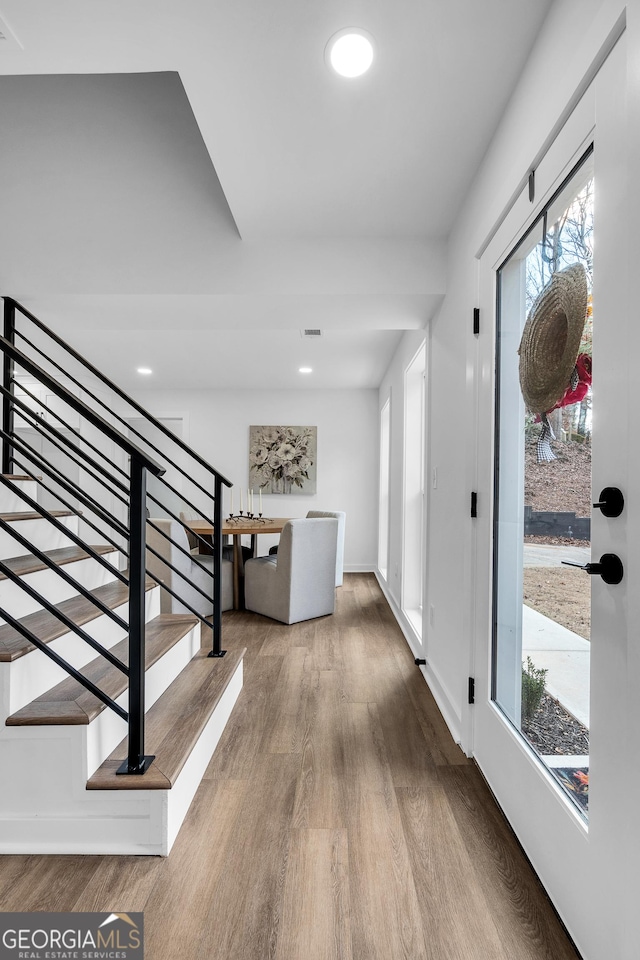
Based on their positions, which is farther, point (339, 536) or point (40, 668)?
point (339, 536)

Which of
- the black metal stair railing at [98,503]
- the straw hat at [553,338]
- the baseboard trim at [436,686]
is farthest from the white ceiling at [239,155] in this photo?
the baseboard trim at [436,686]

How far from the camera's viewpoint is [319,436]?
711 cm

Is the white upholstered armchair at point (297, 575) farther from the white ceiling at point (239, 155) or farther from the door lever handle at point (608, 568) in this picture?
the door lever handle at point (608, 568)

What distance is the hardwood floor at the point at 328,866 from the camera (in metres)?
1.25

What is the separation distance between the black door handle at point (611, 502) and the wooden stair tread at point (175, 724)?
1.31 m

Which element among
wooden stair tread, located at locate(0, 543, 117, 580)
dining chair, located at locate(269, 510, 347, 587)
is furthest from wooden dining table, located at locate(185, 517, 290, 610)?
wooden stair tread, located at locate(0, 543, 117, 580)

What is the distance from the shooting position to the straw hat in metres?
1.33

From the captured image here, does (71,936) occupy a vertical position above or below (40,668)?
below

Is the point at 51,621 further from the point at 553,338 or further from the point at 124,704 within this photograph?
the point at 553,338

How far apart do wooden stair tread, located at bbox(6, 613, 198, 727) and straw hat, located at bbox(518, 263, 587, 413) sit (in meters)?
1.52

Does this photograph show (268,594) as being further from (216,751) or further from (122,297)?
(122,297)

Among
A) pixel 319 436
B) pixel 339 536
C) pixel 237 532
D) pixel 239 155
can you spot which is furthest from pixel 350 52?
pixel 319 436

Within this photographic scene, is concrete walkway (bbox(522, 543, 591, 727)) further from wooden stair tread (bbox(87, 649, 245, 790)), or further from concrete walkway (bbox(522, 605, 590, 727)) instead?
wooden stair tread (bbox(87, 649, 245, 790))

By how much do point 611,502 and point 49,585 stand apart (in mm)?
1953
